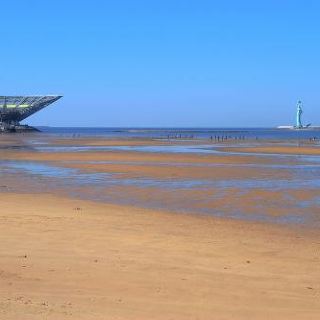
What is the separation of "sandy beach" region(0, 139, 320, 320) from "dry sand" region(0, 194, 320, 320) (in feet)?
0.05

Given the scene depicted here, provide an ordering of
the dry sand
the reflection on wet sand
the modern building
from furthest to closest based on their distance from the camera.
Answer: the modern building < the reflection on wet sand < the dry sand

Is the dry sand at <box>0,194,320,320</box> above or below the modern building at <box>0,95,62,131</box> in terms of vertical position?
below

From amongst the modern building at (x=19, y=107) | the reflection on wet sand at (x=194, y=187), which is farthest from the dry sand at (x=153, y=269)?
the modern building at (x=19, y=107)

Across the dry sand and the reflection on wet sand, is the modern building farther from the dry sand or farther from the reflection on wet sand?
the dry sand

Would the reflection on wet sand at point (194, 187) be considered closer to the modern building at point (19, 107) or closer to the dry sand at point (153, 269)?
the dry sand at point (153, 269)

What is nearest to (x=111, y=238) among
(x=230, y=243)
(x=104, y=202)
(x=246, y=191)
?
(x=230, y=243)

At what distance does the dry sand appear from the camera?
6.15 meters

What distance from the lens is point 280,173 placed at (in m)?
28.4

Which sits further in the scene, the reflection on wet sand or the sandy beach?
the reflection on wet sand

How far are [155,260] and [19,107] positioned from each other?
130408 mm

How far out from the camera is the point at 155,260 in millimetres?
8625

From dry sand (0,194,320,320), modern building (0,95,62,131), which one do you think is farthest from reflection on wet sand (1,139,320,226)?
modern building (0,95,62,131)

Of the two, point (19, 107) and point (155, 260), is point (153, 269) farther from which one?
point (19, 107)

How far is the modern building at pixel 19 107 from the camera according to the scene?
132750 millimetres
